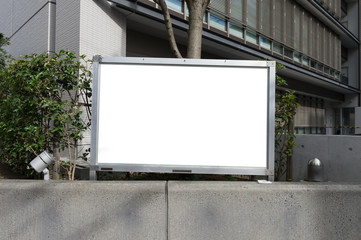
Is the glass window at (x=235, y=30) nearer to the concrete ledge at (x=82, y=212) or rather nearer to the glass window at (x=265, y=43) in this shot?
the glass window at (x=265, y=43)

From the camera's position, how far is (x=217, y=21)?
10.8m

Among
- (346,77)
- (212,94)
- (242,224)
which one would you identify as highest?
(346,77)

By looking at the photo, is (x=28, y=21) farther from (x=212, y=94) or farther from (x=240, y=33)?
(x=212, y=94)

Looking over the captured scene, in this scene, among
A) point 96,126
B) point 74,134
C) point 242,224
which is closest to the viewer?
point 242,224

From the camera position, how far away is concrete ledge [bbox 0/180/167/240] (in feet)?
8.02

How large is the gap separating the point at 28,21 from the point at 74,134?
8.70 metres

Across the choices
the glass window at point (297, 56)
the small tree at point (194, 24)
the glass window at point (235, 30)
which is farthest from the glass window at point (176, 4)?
the glass window at point (297, 56)

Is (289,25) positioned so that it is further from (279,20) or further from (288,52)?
(288,52)

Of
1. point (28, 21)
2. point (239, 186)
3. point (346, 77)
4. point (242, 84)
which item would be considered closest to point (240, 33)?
point (28, 21)

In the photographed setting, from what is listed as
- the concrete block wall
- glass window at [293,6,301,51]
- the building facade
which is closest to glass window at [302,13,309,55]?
the building facade

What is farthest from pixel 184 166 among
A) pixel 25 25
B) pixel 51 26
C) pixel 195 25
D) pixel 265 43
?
pixel 265 43

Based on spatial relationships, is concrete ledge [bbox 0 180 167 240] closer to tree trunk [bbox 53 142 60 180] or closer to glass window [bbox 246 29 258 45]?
tree trunk [bbox 53 142 60 180]

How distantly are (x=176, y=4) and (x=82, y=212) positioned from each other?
8.52 metres

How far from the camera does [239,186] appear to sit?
252 centimetres
